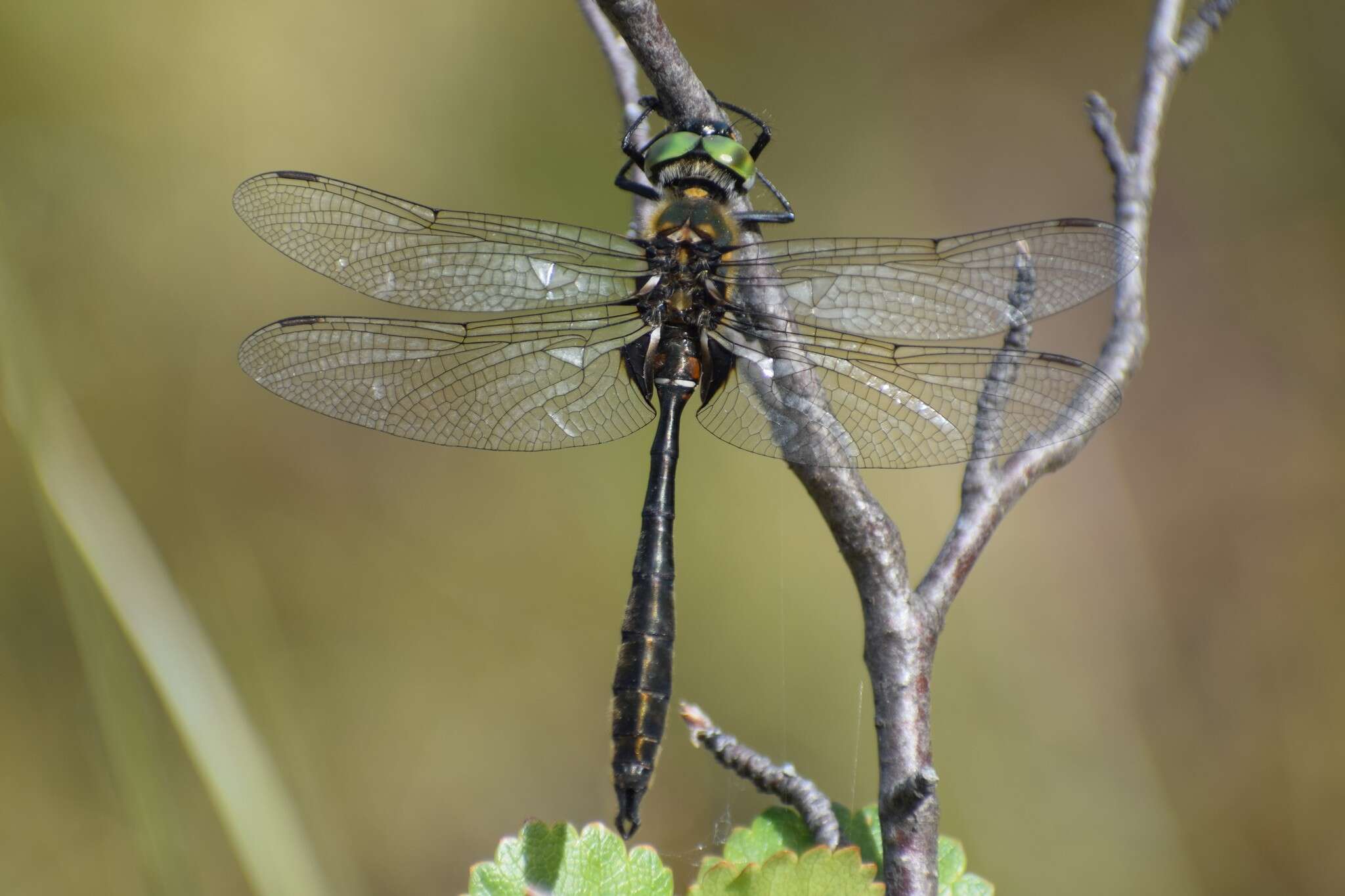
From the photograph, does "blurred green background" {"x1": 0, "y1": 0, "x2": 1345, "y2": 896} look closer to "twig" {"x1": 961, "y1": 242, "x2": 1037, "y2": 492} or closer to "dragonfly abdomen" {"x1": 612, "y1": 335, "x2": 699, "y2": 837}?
"dragonfly abdomen" {"x1": 612, "y1": 335, "x2": 699, "y2": 837}

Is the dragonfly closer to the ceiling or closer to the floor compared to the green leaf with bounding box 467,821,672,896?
closer to the ceiling

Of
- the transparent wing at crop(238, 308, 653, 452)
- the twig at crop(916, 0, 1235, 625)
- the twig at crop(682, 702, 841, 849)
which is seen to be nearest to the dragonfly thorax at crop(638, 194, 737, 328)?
the transparent wing at crop(238, 308, 653, 452)

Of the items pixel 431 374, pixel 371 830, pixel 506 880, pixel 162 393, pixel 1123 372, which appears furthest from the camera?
pixel 162 393

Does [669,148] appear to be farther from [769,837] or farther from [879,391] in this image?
[769,837]

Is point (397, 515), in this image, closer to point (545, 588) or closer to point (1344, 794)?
point (545, 588)

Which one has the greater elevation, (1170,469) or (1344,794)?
(1170,469)

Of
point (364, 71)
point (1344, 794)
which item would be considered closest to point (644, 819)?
point (1344, 794)

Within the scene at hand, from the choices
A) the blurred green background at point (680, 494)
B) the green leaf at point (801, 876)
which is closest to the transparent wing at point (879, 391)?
the green leaf at point (801, 876)
